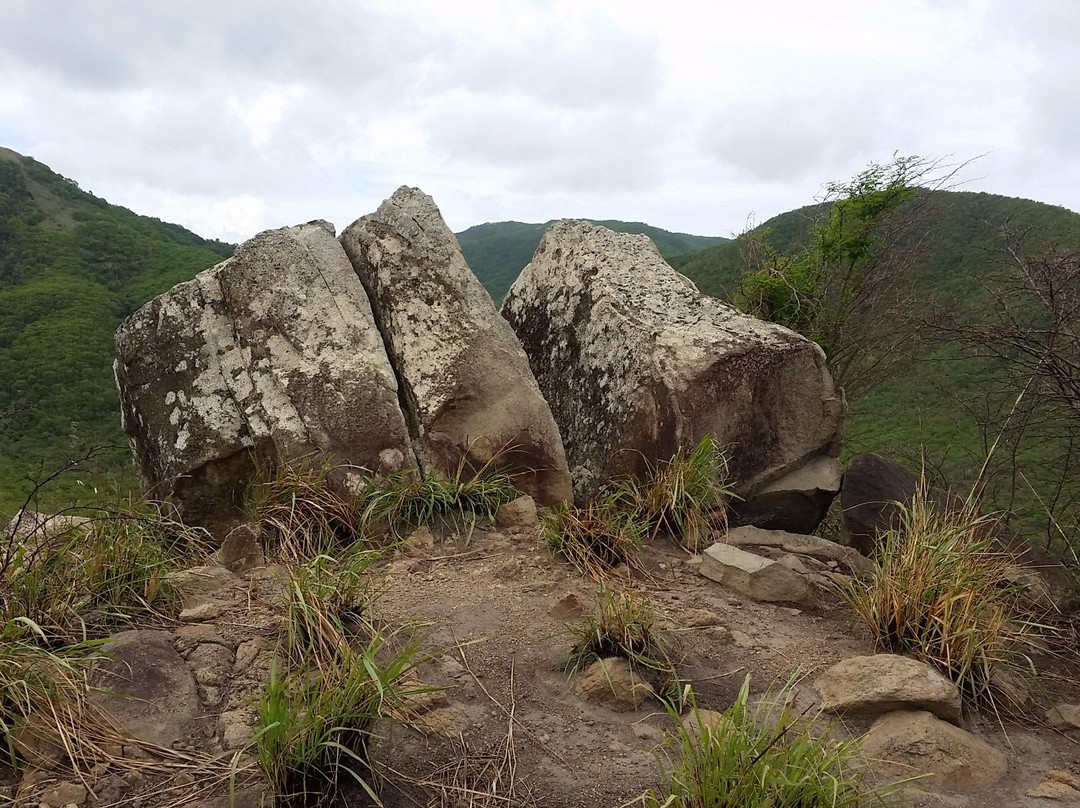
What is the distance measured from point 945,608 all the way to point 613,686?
1.56m

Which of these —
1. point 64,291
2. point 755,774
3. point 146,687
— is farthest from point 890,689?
point 64,291

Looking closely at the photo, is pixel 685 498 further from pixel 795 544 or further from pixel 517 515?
pixel 517 515

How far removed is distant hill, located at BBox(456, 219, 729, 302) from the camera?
4781cm

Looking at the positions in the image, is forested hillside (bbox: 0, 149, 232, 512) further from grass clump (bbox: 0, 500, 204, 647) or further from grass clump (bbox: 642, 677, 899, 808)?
grass clump (bbox: 642, 677, 899, 808)

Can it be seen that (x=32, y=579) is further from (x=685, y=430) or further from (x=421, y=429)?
(x=685, y=430)

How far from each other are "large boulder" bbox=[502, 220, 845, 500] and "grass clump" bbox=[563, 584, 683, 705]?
238 centimetres

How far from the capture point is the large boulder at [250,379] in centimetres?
545

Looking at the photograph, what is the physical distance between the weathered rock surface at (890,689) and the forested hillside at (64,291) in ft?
11.5

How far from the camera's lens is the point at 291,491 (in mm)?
4949

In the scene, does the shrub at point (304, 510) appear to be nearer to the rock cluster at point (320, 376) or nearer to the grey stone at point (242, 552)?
the grey stone at point (242, 552)

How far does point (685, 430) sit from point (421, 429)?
Result: 1.80 meters

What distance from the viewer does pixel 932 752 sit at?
9.62 ft

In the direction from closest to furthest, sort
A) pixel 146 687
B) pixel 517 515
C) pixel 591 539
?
pixel 146 687 < pixel 591 539 < pixel 517 515

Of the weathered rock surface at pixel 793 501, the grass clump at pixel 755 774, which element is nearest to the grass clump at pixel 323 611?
the grass clump at pixel 755 774
